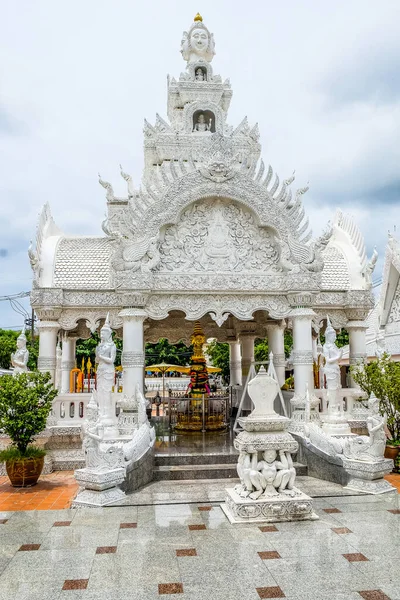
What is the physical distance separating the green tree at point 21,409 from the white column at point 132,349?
158 cm

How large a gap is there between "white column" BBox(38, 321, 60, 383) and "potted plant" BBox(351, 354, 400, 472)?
6109 millimetres

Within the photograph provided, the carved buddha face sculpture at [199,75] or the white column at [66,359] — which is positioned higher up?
the carved buddha face sculpture at [199,75]

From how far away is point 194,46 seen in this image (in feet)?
52.0

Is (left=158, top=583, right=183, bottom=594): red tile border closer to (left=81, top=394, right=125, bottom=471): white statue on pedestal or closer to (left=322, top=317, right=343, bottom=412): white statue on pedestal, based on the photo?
(left=81, top=394, right=125, bottom=471): white statue on pedestal

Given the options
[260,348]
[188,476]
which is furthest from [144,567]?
[260,348]

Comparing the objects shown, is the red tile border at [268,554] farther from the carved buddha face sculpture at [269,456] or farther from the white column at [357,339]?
the white column at [357,339]

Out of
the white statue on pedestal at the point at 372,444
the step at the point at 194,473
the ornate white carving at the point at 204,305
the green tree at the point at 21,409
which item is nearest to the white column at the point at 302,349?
the ornate white carving at the point at 204,305

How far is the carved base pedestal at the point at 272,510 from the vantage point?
6.13 m

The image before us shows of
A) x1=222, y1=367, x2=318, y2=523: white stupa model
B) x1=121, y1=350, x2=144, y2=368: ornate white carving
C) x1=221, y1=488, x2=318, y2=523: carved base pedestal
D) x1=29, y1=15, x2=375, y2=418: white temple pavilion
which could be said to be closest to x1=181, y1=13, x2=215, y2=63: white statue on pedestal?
x1=29, y1=15, x2=375, y2=418: white temple pavilion

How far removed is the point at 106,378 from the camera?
8.88 metres

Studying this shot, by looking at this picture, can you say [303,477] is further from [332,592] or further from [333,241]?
[333,241]

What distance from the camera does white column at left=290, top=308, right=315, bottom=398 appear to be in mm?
10016

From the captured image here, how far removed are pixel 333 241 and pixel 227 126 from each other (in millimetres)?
5120

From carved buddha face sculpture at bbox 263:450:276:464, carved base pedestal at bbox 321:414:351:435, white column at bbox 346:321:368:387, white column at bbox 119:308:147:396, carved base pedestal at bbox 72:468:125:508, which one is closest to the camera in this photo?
carved buddha face sculpture at bbox 263:450:276:464
